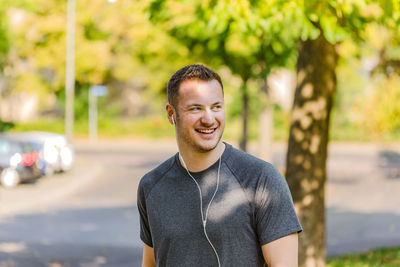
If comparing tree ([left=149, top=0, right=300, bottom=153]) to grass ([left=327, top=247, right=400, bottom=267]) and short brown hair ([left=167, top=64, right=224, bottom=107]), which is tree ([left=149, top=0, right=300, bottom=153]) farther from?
short brown hair ([left=167, top=64, right=224, bottom=107])

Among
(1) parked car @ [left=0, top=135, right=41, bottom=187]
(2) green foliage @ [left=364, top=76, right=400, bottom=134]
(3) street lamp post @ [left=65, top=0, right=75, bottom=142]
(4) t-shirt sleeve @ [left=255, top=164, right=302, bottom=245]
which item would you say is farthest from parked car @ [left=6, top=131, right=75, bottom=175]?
(4) t-shirt sleeve @ [left=255, top=164, right=302, bottom=245]

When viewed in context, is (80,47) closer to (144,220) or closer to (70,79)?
(70,79)

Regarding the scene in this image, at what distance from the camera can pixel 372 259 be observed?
8.39 metres

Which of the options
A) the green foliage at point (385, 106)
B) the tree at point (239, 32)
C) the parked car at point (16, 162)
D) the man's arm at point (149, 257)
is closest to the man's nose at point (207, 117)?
the man's arm at point (149, 257)

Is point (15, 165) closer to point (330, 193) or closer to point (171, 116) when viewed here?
point (330, 193)

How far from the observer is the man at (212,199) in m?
2.29

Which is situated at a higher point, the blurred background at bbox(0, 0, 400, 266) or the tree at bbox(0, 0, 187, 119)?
the tree at bbox(0, 0, 187, 119)

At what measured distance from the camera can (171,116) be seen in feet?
8.34

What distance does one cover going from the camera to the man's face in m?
2.35

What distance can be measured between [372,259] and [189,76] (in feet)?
21.8

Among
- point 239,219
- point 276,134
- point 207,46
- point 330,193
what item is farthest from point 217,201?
point 276,134

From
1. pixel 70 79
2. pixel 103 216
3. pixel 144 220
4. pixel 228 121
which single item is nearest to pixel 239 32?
pixel 144 220

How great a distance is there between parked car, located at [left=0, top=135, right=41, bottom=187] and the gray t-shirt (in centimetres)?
1545

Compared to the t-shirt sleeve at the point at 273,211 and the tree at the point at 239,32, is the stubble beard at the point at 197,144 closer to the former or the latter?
the t-shirt sleeve at the point at 273,211
